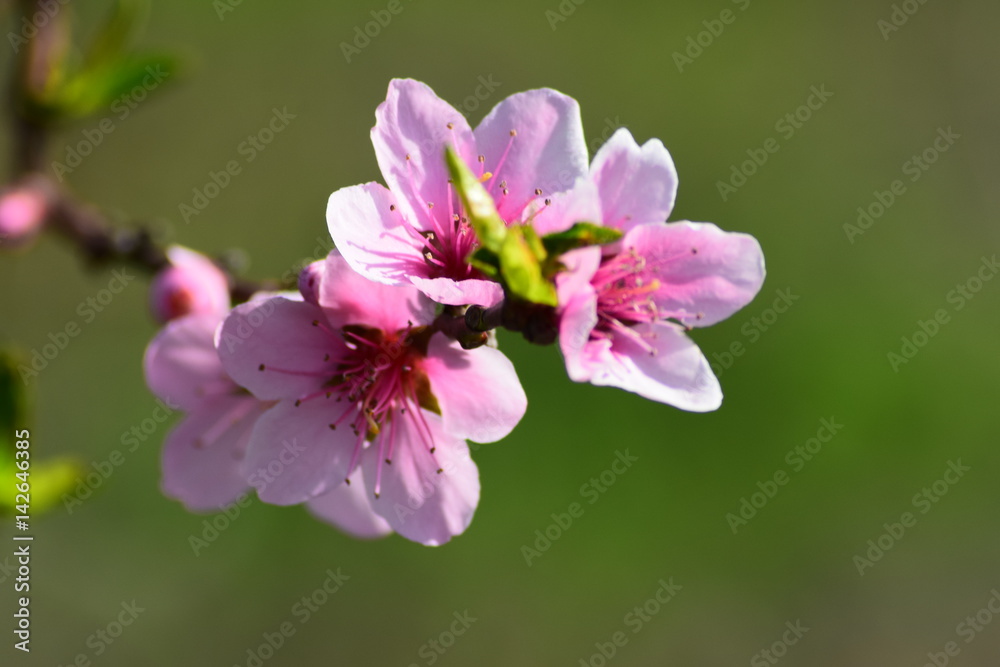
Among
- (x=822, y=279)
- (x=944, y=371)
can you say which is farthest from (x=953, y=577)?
(x=822, y=279)

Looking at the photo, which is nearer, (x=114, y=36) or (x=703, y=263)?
(x=703, y=263)

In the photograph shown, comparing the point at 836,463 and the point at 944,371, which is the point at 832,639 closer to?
the point at 836,463

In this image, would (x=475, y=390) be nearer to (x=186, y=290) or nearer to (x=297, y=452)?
(x=297, y=452)

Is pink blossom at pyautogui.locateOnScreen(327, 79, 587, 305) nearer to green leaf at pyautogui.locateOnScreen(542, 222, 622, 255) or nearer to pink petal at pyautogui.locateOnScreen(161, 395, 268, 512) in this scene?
green leaf at pyautogui.locateOnScreen(542, 222, 622, 255)

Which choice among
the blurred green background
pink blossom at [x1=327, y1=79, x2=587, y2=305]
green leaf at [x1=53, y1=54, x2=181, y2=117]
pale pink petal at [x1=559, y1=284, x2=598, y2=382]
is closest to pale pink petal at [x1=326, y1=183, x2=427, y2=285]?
pink blossom at [x1=327, y1=79, x2=587, y2=305]

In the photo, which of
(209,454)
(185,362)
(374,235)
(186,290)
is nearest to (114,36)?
(186,290)

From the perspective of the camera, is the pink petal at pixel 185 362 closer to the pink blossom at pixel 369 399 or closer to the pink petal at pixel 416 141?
the pink blossom at pixel 369 399

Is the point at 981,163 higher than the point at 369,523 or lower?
higher

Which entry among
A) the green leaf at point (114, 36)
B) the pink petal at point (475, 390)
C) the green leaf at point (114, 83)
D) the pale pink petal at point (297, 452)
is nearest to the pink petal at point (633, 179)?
the pink petal at point (475, 390)
